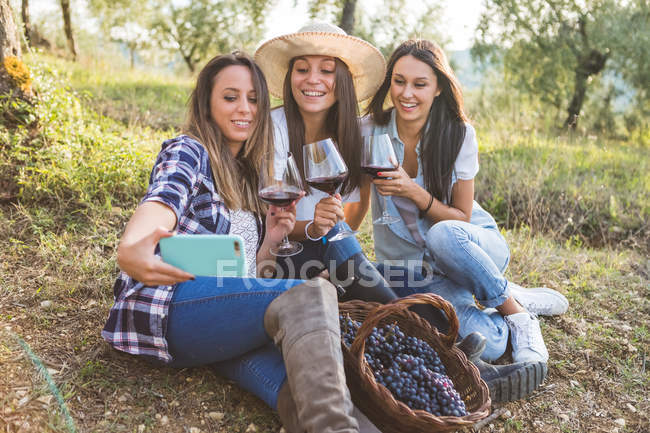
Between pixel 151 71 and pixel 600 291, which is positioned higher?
pixel 151 71

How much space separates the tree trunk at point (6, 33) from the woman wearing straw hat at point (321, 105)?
7.91 feet

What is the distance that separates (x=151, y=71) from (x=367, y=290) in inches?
355

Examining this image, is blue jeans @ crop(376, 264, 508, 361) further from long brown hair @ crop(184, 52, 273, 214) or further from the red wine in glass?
long brown hair @ crop(184, 52, 273, 214)

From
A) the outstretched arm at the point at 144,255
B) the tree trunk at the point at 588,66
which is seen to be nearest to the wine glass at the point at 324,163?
the outstretched arm at the point at 144,255

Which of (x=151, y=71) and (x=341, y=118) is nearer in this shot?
(x=341, y=118)

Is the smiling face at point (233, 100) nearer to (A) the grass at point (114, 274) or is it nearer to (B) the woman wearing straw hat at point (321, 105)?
(B) the woman wearing straw hat at point (321, 105)

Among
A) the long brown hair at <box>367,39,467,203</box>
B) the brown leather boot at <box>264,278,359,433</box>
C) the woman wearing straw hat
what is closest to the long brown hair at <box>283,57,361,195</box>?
the woman wearing straw hat

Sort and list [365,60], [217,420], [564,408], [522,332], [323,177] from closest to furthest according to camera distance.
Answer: [217,420] < [323,177] < [564,408] < [522,332] < [365,60]

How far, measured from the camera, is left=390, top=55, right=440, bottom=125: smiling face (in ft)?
9.77

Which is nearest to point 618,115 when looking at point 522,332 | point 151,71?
point 151,71

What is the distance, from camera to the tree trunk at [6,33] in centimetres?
401

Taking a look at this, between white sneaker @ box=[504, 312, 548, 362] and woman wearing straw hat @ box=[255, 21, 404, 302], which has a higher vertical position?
woman wearing straw hat @ box=[255, 21, 404, 302]

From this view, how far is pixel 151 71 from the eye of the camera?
10.1m

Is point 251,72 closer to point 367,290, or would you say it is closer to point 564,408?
point 367,290
